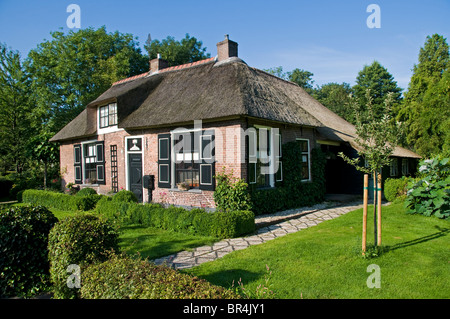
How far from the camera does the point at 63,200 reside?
13.0 m

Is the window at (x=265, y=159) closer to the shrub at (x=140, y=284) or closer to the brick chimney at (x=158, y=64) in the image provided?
the shrub at (x=140, y=284)

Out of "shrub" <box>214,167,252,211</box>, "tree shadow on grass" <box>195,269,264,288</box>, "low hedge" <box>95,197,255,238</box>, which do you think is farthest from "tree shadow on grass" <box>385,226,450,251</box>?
"shrub" <box>214,167,252,211</box>

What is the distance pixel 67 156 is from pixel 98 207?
8125 millimetres

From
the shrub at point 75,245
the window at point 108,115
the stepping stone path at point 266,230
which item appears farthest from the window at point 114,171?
the shrub at point 75,245

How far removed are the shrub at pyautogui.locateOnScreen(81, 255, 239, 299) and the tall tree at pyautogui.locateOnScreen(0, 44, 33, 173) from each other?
78.4ft

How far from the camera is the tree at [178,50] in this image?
34.4m

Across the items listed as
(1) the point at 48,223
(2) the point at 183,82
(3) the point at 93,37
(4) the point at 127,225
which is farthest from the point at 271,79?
(3) the point at 93,37

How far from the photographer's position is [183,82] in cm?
1266

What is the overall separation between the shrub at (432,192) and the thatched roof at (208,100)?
4.21 m

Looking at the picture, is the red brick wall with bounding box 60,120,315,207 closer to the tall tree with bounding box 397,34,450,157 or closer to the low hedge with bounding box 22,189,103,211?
the low hedge with bounding box 22,189,103,211

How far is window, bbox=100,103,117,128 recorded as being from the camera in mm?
13625

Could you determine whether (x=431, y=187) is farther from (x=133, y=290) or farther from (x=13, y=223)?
(x=13, y=223)

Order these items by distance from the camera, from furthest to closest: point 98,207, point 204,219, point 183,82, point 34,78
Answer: point 34,78, point 183,82, point 98,207, point 204,219

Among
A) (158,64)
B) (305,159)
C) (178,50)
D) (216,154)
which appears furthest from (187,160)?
(178,50)
